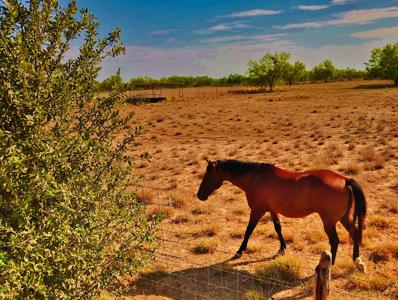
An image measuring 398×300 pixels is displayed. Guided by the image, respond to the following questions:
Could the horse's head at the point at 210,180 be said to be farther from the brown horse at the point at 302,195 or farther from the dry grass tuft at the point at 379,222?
the dry grass tuft at the point at 379,222

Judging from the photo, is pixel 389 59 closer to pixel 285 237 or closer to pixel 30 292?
pixel 285 237

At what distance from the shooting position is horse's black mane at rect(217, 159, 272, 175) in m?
8.16

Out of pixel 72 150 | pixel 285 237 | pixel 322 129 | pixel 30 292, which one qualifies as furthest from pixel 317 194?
pixel 322 129

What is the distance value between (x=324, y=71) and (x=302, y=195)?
108948 millimetres

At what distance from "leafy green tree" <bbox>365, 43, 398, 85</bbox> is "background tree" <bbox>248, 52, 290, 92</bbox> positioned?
58.0 ft

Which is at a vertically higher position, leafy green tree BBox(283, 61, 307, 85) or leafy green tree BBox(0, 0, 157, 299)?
leafy green tree BBox(283, 61, 307, 85)

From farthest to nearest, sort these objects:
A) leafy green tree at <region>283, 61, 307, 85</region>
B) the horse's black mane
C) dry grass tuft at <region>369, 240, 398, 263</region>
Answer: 1. leafy green tree at <region>283, 61, 307, 85</region>
2. the horse's black mane
3. dry grass tuft at <region>369, 240, 398, 263</region>

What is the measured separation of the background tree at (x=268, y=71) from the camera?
248 ft

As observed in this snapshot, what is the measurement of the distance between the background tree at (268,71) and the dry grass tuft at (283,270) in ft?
232

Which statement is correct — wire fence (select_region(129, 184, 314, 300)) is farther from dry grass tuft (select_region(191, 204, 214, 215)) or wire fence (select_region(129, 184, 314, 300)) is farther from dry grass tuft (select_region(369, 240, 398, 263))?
dry grass tuft (select_region(191, 204, 214, 215))

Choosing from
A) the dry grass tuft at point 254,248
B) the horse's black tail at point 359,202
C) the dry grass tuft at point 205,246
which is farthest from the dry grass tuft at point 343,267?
the dry grass tuft at point 205,246

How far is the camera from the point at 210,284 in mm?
7125

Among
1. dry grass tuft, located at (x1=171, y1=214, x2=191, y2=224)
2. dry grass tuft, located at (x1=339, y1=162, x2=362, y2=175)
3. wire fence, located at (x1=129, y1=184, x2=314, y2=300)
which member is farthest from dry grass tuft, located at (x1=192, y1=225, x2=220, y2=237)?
dry grass tuft, located at (x1=339, y1=162, x2=362, y2=175)

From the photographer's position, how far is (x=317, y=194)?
23.5 ft
